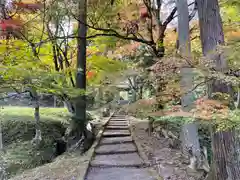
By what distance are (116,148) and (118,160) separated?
1.04 meters

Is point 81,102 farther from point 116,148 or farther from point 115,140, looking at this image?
point 115,140

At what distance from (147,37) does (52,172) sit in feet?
14.4

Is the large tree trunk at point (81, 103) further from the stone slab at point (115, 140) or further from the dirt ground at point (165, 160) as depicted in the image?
the dirt ground at point (165, 160)

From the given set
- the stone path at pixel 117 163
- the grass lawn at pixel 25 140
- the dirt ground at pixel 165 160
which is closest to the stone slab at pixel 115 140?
the stone path at pixel 117 163

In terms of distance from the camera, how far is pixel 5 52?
474cm

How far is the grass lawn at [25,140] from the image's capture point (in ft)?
19.2

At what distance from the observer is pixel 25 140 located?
7.16 m

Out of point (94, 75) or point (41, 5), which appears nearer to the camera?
point (41, 5)

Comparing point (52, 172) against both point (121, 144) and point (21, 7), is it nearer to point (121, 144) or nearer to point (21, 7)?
point (121, 144)

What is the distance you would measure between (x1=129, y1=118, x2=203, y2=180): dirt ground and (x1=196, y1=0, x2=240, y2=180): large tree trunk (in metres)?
0.84

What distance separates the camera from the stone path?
428 cm

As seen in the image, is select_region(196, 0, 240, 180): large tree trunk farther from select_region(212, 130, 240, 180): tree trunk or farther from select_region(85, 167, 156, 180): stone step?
select_region(85, 167, 156, 180): stone step

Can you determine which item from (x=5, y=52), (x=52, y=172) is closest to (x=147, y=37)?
(x=5, y=52)

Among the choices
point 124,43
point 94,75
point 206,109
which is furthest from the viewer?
point 94,75
